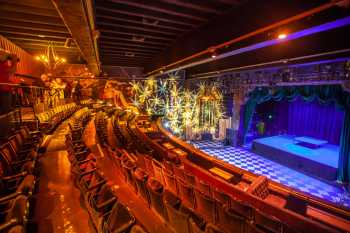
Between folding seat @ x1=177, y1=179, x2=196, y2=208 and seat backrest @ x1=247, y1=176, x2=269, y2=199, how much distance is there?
0.99 metres

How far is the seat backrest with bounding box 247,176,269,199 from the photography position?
3.16 meters

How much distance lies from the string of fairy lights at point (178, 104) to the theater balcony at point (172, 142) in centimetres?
154

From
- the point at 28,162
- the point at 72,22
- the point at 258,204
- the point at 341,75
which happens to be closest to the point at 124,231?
the point at 258,204

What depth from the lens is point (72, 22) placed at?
9.54 ft

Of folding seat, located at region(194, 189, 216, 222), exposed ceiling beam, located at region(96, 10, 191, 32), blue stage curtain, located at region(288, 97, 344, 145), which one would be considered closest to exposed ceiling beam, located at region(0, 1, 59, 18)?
exposed ceiling beam, located at region(96, 10, 191, 32)

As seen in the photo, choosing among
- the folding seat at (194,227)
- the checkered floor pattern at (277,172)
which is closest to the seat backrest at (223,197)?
the folding seat at (194,227)

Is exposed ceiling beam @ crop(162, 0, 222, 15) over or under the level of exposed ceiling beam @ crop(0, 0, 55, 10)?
under

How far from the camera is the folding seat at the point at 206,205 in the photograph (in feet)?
8.77

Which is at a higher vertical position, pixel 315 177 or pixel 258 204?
pixel 258 204

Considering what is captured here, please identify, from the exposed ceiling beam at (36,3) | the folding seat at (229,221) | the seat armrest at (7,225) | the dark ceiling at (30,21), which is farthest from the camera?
the dark ceiling at (30,21)

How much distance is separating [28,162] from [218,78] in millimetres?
11571

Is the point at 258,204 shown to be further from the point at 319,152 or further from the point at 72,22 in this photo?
the point at 319,152

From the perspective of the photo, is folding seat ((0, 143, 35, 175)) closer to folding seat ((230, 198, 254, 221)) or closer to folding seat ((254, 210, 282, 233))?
folding seat ((230, 198, 254, 221))

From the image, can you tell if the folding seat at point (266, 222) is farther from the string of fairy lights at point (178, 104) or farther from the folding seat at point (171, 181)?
the string of fairy lights at point (178, 104)
